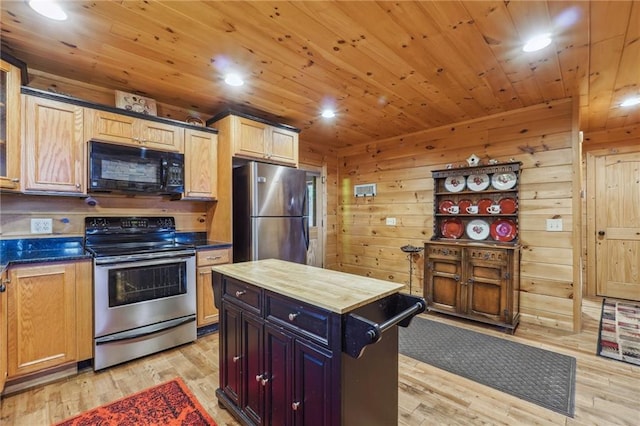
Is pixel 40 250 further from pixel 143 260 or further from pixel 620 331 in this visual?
pixel 620 331

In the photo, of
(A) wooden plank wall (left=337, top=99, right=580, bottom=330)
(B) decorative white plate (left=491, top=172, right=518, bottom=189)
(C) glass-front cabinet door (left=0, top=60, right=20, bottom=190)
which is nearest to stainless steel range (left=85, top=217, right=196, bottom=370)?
(C) glass-front cabinet door (left=0, top=60, right=20, bottom=190)

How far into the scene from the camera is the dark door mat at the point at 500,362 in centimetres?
208

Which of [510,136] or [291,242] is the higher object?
[510,136]

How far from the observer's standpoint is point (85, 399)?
203cm

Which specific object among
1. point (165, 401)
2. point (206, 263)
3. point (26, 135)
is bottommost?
point (165, 401)

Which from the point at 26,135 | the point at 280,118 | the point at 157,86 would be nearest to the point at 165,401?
the point at 26,135

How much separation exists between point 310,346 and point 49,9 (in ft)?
7.80

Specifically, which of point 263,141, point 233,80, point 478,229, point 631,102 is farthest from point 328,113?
point 631,102

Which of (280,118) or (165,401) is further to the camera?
(280,118)

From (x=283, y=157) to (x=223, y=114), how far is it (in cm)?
83

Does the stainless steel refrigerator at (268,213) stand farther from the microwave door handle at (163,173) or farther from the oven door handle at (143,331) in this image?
the oven door handle at (143,331)

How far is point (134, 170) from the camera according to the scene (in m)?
2.74

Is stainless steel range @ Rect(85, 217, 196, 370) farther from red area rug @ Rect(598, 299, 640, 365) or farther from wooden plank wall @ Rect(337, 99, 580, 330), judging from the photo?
red area rug @ Rect(598, 299, 640, 365)

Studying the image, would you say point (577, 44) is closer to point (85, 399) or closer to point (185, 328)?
point (185, 328)
